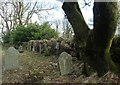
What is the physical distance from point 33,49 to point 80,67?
19.6 ft

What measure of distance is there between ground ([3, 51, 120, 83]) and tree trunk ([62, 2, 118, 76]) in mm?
348

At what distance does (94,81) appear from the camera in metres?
6.40

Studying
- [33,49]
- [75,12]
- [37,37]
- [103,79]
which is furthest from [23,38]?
[103,79]

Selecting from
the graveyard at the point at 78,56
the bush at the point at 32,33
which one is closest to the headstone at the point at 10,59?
the graveyard at the point at 78,56

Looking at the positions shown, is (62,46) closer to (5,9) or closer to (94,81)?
(94,81)

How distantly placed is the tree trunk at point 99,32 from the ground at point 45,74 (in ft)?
1.14

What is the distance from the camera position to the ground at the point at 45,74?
6.60 meters

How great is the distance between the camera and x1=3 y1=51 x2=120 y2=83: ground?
6602mm

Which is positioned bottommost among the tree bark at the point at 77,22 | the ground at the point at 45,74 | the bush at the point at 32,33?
the ground at the point at 45,74

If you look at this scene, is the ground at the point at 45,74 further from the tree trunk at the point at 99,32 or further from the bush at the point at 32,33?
the bush at the point at 32,33

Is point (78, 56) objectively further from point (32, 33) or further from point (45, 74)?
point (32, 33)

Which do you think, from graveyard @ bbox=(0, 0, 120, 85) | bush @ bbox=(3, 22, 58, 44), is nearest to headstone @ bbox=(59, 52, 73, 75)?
graveyard @ bbox=(0, 0, 120, 85)

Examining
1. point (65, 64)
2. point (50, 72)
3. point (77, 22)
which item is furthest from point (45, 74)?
point (77, 22)

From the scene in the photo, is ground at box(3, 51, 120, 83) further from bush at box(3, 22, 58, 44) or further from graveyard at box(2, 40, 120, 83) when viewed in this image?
bush at box(3, 22, 58, 44)
